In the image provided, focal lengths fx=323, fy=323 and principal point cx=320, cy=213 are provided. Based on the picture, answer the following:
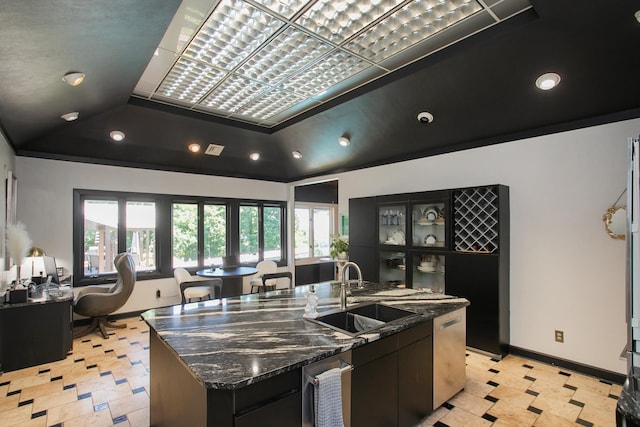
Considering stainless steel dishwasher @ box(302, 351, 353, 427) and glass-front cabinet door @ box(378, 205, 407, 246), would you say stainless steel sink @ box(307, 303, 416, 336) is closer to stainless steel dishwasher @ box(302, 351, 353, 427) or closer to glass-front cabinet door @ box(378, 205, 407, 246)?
stainless steel dishwasher @ box(302, 351, 353, 427)

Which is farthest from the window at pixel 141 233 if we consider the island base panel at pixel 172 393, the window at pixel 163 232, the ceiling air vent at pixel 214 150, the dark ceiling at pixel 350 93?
the island base panel at pixel 172 393

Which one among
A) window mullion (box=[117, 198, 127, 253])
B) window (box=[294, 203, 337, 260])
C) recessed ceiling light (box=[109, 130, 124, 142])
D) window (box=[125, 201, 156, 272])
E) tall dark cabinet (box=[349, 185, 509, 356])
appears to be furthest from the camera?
window (box=[294, 203, 337, 260])

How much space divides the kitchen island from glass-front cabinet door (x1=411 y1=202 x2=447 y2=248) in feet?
5.09

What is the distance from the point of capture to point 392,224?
4.68 metres

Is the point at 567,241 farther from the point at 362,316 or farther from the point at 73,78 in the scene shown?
the point at 73,78

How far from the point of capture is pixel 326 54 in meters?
3.01

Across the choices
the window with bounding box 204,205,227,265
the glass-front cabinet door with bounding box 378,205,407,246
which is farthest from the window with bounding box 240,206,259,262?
the glass-front cabinet door with bounding box 378,205,407,246

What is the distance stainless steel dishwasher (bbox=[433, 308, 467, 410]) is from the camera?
2463 mm

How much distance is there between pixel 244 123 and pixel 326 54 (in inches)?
91.3

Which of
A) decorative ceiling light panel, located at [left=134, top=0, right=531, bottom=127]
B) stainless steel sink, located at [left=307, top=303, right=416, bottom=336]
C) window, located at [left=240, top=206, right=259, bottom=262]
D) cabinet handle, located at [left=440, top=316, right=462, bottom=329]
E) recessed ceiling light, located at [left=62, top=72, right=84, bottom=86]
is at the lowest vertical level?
cabinet handle, located at [left=440, top=316, right=462, bottom=329]

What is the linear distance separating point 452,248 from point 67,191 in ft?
17.7

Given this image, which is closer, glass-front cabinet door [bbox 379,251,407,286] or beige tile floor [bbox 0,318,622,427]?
beige tile floor [bbox 0,318,622,427]

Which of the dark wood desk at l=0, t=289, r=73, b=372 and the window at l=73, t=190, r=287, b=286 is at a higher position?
the window at l=73, t=190, r=287, b=286

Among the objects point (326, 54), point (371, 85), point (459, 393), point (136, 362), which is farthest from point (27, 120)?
point (459, 393)
